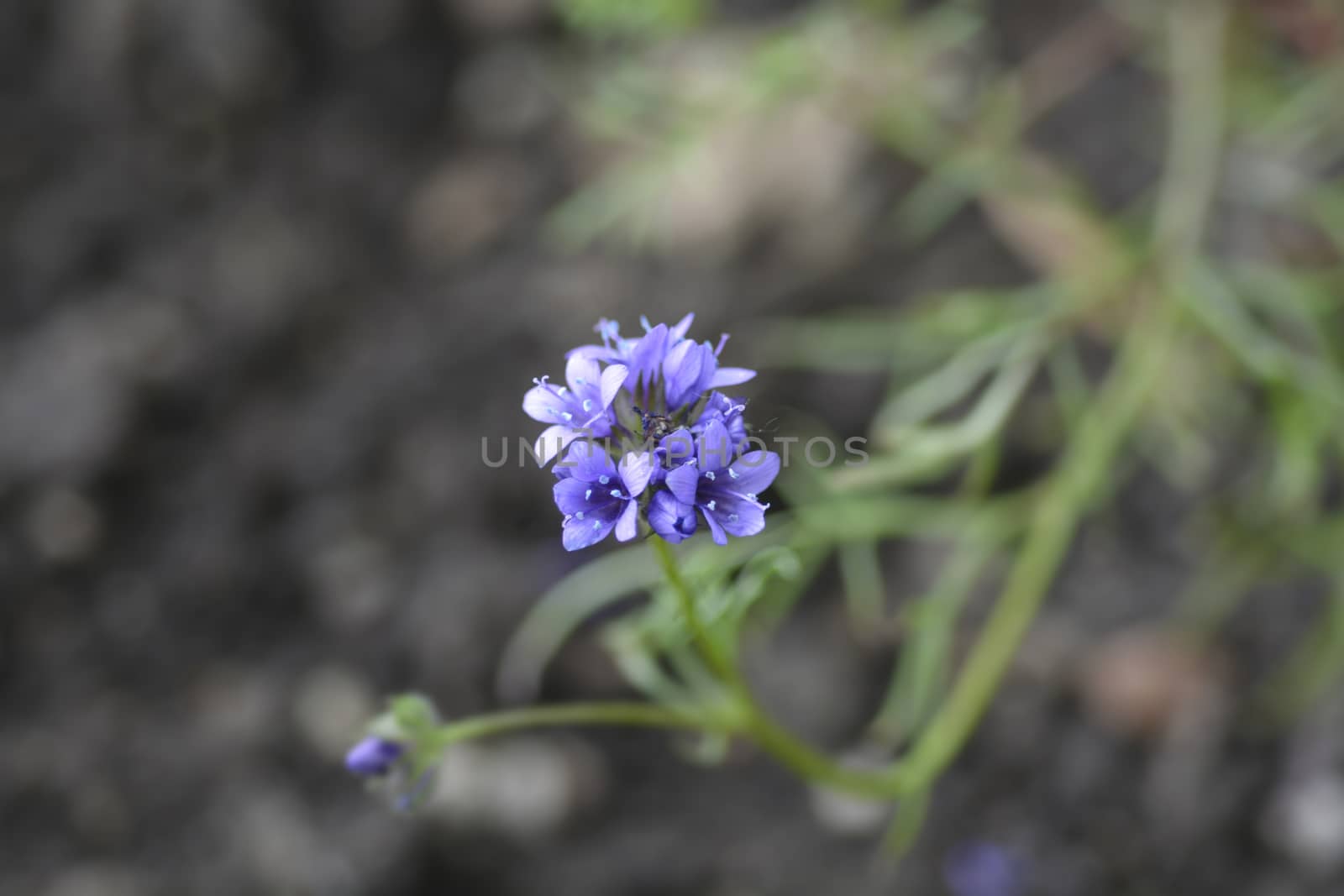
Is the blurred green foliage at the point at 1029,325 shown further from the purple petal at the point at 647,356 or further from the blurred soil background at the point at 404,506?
the purple petal at the point at 647,356

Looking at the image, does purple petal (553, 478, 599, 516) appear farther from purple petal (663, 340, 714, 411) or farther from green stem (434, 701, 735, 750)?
green stem (434, 701, 735, 750)

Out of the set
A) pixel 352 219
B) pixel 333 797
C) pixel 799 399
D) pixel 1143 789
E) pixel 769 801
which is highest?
pixel 352 219

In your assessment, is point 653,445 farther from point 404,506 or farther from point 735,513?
point 404,506

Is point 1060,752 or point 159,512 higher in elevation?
point 159,512

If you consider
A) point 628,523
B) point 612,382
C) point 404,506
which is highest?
point 404,506

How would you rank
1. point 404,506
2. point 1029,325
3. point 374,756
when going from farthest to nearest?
point 404,506 → point 1029,325 → point 374,756

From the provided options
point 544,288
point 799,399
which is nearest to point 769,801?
point 799,399

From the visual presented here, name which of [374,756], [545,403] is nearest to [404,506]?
[374,756]

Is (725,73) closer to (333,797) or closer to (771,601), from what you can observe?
(771,601)
